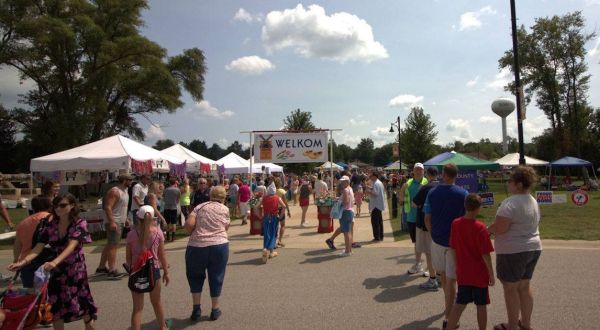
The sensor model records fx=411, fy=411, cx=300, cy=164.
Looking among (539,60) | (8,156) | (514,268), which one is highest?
(539,60)

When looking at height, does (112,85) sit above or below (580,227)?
above

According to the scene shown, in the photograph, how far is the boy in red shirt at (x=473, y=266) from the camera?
3857mm

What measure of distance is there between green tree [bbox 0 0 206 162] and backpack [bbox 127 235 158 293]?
94.3 feet

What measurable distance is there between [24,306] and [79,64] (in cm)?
3265

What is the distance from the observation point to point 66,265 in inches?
158

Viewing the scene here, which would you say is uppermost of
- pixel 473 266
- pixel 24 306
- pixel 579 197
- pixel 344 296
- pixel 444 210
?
pixel 444 210

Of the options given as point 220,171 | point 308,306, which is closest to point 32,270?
point 308,306

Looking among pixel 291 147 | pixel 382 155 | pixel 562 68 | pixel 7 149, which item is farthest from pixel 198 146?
pixel 291 147

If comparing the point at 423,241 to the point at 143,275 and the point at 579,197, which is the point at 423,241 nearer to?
the point at 143,275

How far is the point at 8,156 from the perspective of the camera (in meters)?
41.8

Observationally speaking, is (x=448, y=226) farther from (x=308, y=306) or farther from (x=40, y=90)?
(x=40, y=90)

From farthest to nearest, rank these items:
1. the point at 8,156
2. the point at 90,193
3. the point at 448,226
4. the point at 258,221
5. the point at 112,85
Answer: the point at 8,156, the point at 112,85, the point at 90,193, the point at 258,221, the point at 448,226

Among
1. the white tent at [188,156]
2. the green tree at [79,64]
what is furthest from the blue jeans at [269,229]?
the green tree at [79,64]

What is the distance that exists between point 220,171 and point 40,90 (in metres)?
18.0
